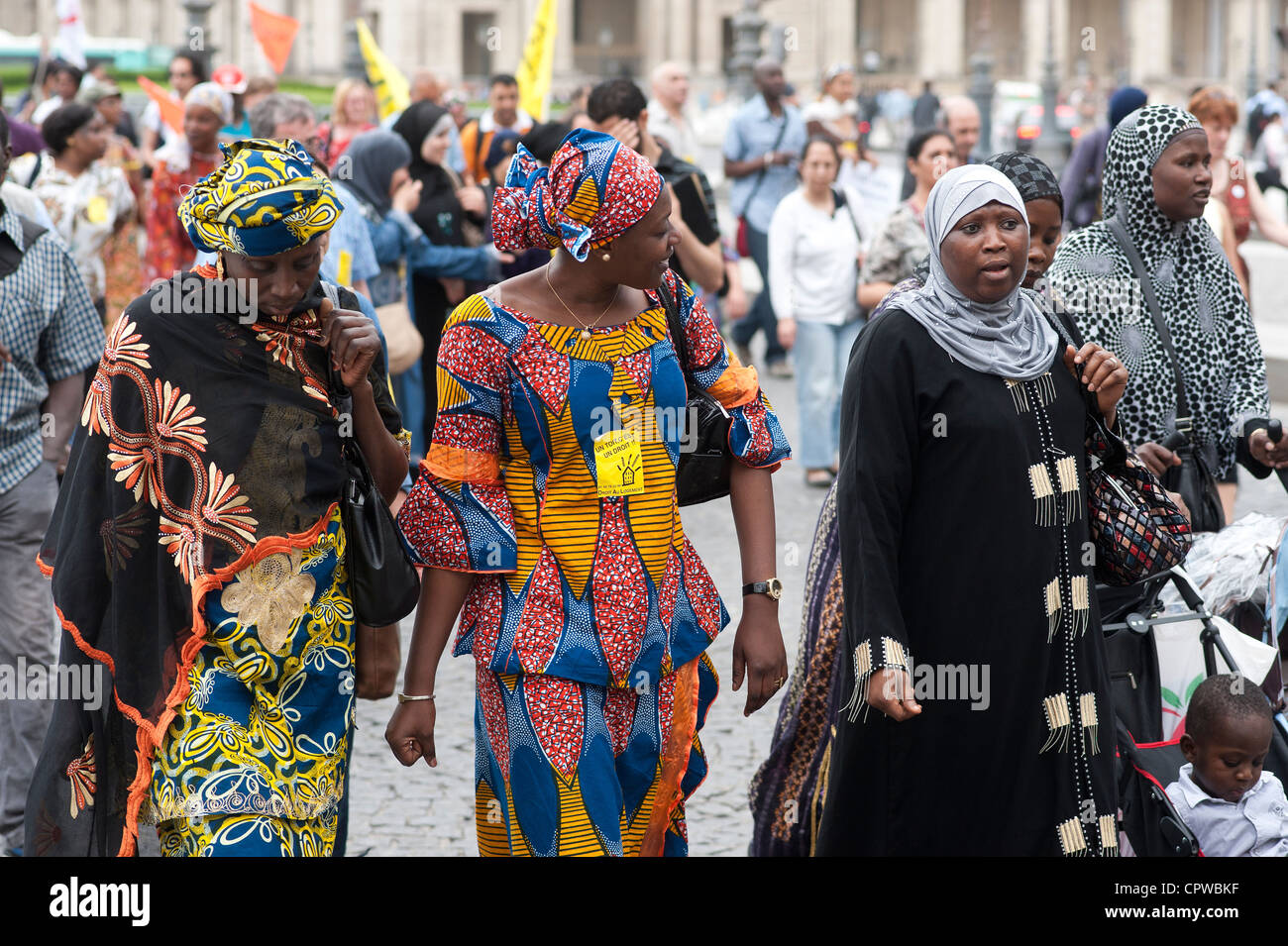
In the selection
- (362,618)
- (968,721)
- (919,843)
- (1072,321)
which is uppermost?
(1072,321)

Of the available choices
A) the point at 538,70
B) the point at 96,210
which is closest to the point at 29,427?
the point at 96,210

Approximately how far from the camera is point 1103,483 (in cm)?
367

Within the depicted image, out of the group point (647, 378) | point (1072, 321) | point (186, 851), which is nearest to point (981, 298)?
point (1072, 321)

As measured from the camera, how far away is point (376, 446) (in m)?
3.53

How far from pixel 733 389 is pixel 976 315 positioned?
0.51 meters

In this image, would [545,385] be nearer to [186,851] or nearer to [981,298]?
[981,298]

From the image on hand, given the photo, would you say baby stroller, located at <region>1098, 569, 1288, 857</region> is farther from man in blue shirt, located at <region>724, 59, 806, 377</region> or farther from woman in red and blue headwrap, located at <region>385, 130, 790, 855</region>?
man in blue shirt, located at <region>724, 59, 806, 377</region>

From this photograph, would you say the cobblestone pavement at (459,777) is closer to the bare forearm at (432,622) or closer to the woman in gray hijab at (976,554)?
the woman in gray hijab at (976,554)

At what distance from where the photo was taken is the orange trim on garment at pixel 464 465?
11.2ft

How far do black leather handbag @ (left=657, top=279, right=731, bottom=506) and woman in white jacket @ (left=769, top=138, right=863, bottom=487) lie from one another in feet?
17.8

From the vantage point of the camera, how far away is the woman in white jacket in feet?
30.3
